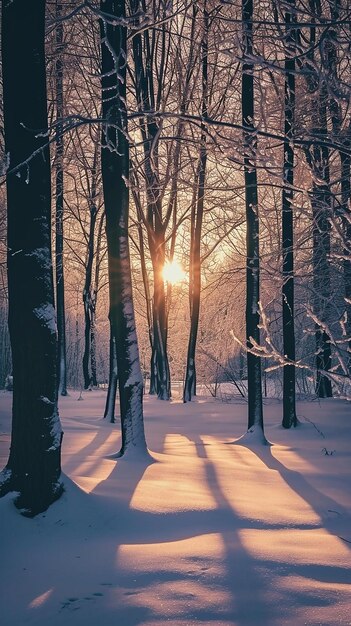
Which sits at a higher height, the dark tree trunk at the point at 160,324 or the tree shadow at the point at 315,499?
the dark tree trunk at the point at 160,324

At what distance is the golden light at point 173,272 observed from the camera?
25.8 metres

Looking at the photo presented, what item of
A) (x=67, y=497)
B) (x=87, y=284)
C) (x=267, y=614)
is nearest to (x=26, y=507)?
(x=67, y=497)

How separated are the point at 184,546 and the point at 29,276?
2.57 meters

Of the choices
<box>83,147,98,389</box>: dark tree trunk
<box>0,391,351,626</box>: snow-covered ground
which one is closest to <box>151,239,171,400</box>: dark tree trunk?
<box>83,147,98,389</box>: dark tree trunk

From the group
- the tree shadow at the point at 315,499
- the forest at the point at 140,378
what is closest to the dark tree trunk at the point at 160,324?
the forest at the point at 140,378

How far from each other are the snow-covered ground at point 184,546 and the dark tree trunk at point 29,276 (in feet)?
1.01

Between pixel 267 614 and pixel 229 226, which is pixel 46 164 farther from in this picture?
pixel 229 226

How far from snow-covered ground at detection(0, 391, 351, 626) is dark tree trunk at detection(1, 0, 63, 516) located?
1.01 feet

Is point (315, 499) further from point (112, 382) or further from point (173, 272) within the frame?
point (173, 272)

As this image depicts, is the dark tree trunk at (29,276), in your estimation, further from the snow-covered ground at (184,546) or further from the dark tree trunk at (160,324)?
the dark tree trunk at (160,324)

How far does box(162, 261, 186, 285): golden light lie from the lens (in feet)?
84.8

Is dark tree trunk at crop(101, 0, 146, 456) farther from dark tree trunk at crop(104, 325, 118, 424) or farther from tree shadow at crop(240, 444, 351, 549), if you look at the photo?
dark tree trunk at crop(104, 325, 118, 424)

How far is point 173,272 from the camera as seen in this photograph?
2672cm

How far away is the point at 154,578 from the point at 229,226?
61.8 feet
